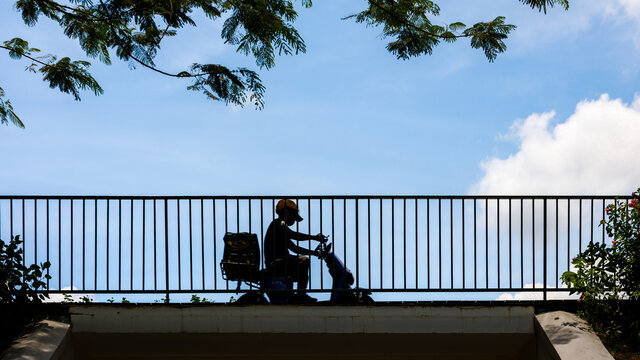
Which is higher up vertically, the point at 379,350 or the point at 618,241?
the point at 618,241

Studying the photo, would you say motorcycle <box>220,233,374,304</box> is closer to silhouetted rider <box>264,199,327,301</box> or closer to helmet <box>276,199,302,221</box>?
silhouetted rider <box>264,199,327,301</box>

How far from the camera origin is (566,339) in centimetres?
713

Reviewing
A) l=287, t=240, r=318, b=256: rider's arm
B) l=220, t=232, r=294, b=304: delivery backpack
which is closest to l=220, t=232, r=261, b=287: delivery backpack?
l=220, t=232, r=294, b=304: delivery backpack

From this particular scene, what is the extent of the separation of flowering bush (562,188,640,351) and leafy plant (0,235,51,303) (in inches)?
248

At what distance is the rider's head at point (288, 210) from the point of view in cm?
774

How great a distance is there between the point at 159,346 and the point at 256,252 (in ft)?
5.58

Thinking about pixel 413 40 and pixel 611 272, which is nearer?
pixel 611 272

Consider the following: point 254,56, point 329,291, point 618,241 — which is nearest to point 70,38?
point 254,56

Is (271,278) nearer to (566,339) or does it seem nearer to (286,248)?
(286,248)

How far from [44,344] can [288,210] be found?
3.08m

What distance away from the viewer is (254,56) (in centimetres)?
807

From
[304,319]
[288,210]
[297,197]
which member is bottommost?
[304,319]

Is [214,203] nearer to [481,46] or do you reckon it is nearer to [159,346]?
[159,346]

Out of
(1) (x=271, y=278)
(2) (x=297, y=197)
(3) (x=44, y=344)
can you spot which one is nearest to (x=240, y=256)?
(1) (x=271, y=278)
